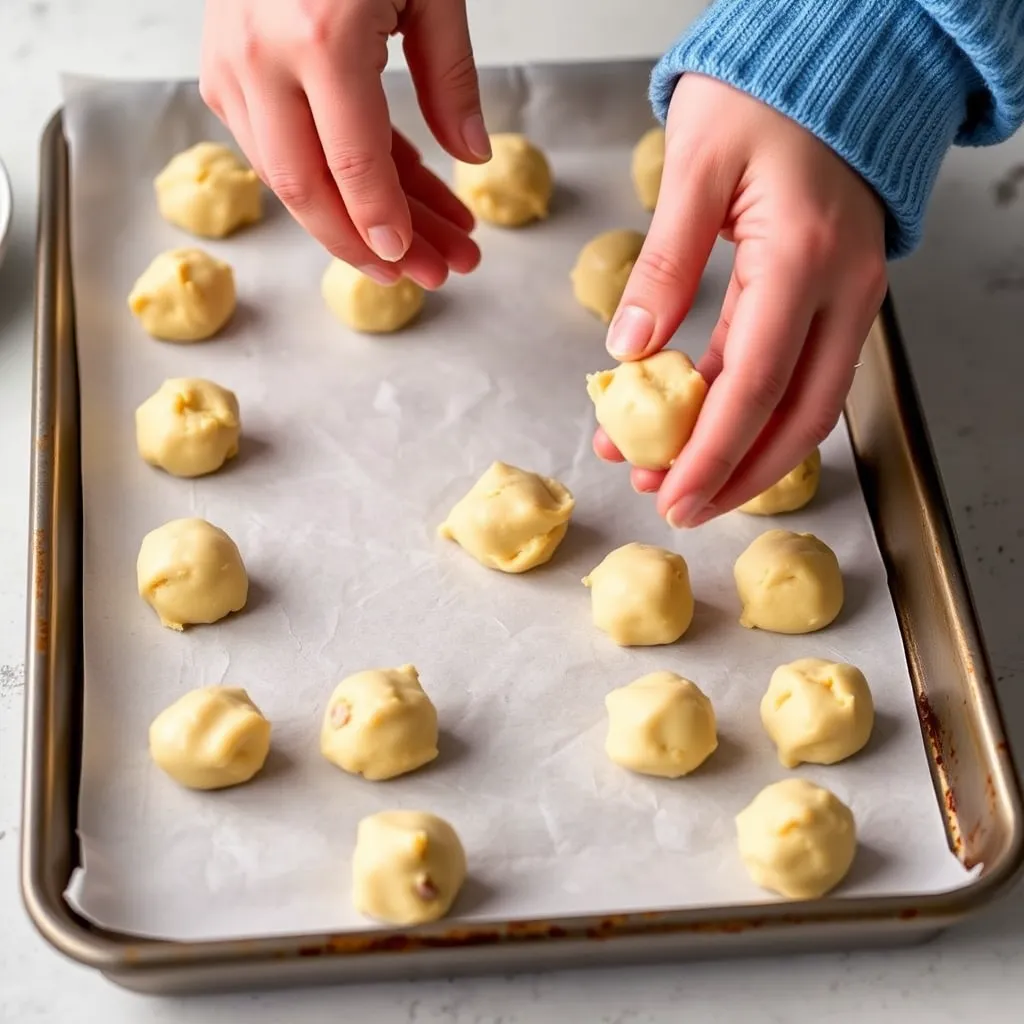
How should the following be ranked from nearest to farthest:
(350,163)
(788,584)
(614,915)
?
1. (614,915)
2. (350,163)
3. (788,584)

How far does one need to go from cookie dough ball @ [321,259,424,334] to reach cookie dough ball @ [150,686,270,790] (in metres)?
0.60

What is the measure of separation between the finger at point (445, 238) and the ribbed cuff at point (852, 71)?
0.44 meters

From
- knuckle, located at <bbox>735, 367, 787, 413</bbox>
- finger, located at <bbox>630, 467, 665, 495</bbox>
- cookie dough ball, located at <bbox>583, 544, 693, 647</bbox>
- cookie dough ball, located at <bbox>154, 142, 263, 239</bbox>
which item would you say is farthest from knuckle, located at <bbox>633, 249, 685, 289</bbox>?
cookie dough ball, located at <bbox>154, 142, 263, 239</bbox>

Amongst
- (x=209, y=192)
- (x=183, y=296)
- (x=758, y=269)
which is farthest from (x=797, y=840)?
(x=209, y=192)

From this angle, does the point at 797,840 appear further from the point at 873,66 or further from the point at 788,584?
the point at 873,66

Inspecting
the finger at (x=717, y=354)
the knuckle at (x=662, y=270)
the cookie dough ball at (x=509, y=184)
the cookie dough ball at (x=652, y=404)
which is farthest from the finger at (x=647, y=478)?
the cookie dough ball at (x=509, y=184)

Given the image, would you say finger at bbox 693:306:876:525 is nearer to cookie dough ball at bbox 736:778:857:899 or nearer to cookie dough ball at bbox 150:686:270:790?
cookie dough ball at bbox 736:778:857:899

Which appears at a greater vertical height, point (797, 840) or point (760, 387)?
point (760, 387)

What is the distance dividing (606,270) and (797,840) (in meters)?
0.85

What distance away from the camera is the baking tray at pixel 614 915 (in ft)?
4.20

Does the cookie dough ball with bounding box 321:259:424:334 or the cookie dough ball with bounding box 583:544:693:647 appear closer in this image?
the cookie dough ball with bounding box 583:544:693:647

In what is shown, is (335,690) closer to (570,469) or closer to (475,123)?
(570,469)

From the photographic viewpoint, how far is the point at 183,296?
1854 mm

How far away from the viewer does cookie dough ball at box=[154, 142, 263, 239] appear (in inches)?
78.0
